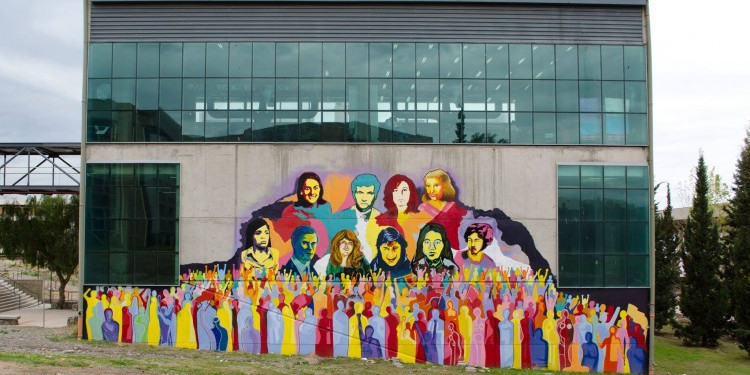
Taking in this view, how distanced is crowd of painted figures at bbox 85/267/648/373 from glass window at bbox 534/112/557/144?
5.34 m

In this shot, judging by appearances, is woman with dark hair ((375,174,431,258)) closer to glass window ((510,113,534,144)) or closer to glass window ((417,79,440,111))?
glass window ((417,79,440,111))

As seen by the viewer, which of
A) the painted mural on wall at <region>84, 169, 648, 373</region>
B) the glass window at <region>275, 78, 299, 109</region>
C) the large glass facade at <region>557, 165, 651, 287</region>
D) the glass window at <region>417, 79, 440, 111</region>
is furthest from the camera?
the glass window at <region>417, 79, 440, 111</region>

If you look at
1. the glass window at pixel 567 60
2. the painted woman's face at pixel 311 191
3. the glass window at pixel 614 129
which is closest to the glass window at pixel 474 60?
the glass window at pixel 567 60

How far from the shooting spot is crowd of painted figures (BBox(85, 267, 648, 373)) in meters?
25.5

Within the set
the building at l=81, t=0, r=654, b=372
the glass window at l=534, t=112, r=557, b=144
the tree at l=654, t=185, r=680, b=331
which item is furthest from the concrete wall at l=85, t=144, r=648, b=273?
the tree at l=654, t=185, r=680, b=331

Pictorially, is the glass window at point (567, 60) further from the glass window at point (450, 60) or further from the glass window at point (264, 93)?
the glass window at point (264, 93)

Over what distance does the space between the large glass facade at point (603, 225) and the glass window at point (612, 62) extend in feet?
12.2

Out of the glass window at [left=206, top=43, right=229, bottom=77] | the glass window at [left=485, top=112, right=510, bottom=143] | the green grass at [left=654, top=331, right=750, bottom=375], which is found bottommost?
the green grass at [left=654, top=331, right=750, bottom=375]

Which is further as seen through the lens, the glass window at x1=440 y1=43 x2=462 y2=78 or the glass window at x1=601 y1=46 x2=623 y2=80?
the glass window at x1=601 y1=46 x2=623 y2=80

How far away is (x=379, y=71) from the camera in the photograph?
26.2m

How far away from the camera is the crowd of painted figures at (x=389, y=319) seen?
83.8 feet

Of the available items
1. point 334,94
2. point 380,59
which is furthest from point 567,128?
point 334,94

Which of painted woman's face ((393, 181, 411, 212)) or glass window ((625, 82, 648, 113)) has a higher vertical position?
glass window ((625, 82, 648, 113))

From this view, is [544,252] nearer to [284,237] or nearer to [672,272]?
[284,237]
